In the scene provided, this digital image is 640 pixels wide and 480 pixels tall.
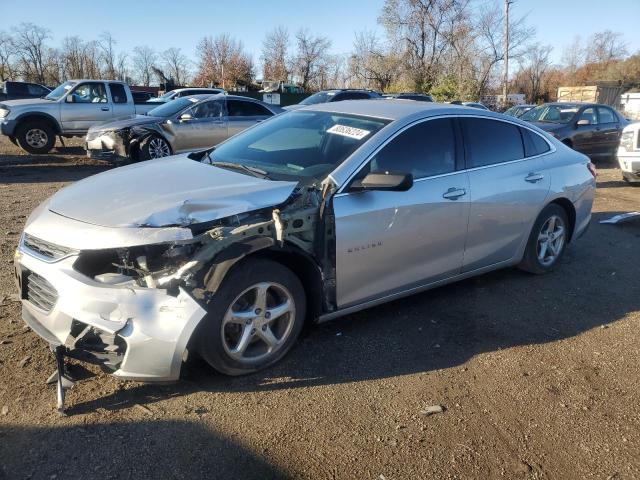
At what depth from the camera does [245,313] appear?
3102mm

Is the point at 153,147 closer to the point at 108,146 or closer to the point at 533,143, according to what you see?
the point at 108,146

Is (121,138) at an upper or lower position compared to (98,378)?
upper

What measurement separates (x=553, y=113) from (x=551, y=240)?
31.1 feet

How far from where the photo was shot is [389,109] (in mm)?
4180

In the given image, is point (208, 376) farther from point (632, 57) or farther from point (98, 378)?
point (632, 57)

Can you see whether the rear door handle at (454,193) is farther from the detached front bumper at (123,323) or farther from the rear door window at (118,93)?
the rear door window at (118,93)

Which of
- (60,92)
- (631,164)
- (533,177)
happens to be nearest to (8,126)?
(60,92)

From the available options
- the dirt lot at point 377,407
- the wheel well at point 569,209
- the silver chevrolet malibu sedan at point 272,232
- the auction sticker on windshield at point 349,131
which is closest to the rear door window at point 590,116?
the wheel well at point 569,209

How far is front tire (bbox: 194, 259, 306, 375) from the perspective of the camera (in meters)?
2.93

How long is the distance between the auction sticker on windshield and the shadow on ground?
2.22 metres

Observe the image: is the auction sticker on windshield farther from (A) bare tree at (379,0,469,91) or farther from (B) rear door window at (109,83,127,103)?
(A) bare tree at (379,0,469,91)

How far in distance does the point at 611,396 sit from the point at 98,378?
313 cm

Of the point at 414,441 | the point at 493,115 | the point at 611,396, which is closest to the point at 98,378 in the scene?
the point at 414,441

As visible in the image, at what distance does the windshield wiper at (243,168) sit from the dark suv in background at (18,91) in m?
21.3
